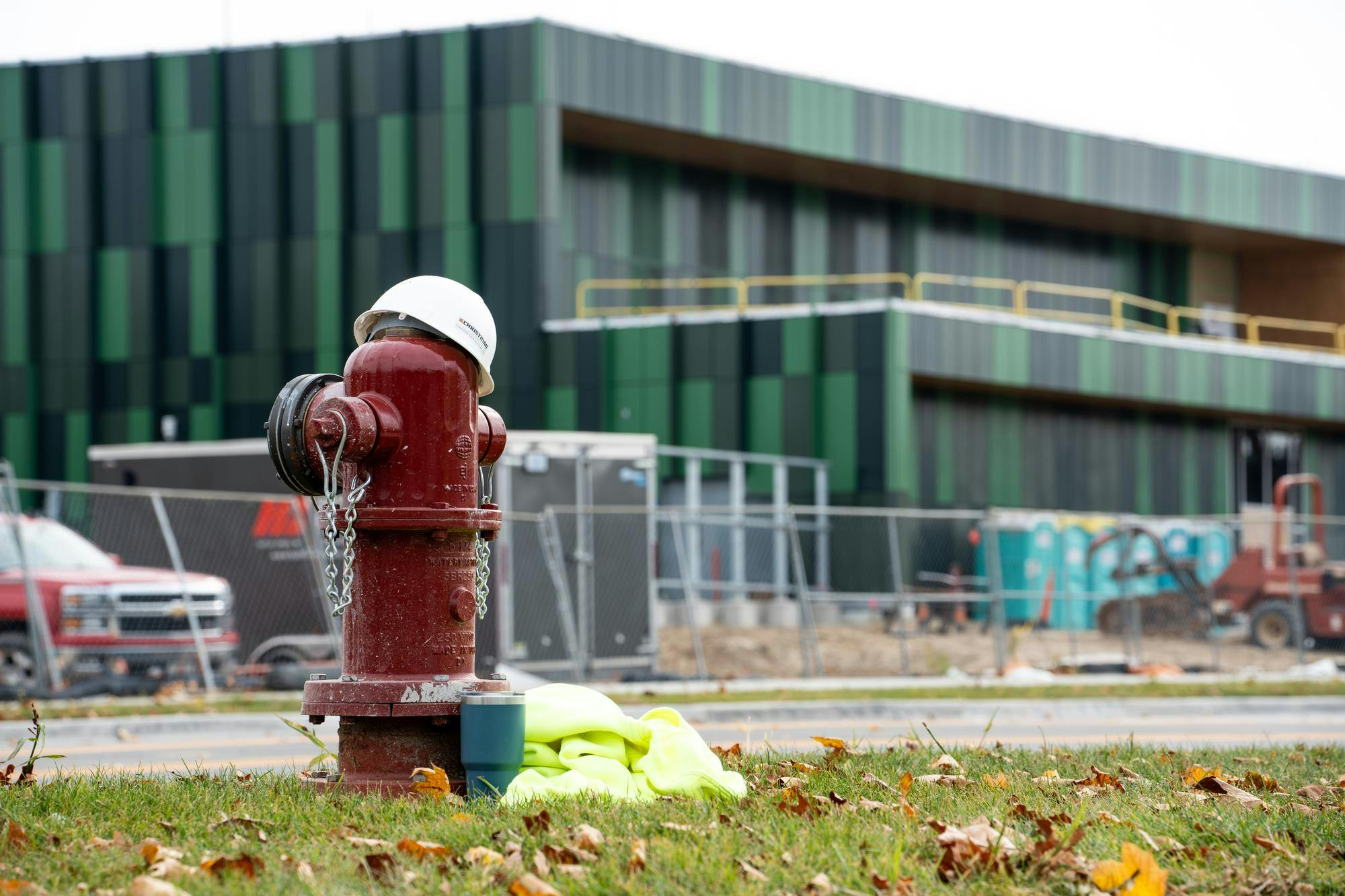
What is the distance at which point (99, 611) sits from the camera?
666 inches

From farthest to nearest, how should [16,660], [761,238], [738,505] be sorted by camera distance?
[761,238], [738,505], [16,660]

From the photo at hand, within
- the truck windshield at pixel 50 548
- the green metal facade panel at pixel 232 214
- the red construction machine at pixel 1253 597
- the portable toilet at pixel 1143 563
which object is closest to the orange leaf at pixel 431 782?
the truck windshield at pixel 50 548

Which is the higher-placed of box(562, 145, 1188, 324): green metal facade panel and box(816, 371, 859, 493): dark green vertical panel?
box(562, 145, 1188, 324): green metal facade panel

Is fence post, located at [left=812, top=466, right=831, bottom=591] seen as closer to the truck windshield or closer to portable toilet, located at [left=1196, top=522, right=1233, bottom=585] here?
portable toilet, located at [left=1196, top=522, right=1233, bottom=585]

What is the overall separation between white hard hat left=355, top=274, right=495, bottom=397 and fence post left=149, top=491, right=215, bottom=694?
11.2 meters

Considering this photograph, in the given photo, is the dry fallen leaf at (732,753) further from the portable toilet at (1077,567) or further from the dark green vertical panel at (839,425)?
the dark green vertical panel at (839,425)

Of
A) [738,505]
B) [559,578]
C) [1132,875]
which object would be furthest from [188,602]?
[738,505]

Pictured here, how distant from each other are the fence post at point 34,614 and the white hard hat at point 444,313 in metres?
10.8

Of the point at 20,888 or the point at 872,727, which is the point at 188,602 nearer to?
the point at 872,727

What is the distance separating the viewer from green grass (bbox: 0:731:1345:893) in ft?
14.3

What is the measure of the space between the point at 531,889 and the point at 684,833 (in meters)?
0.81

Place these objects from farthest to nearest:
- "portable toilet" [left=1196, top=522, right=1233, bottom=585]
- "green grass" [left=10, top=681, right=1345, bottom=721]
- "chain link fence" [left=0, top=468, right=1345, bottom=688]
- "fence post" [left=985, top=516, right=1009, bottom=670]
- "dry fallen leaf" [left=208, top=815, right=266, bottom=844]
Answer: "portable toilet" [left=1196, top=522, right=1233, bottom=585]
"fence post" [left=985, top=516, right=1009, bottom=670]
"chain link fence" [left=0, top=468, right=1345, bottom=688]
"green grass" [left=10, top=681, right=1345, bottom=721]
"dry fallen leaf" [left=208, top=815, right=266, bottom=844]

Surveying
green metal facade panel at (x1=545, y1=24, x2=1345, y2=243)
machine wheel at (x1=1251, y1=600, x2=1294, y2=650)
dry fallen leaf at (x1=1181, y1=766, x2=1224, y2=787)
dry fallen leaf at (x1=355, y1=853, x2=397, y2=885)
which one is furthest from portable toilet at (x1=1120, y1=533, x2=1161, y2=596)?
dry fallen leaf at (x1=355, y1=853, x2=397, y2=885)

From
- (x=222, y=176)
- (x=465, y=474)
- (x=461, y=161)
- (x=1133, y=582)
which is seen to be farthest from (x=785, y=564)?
(x=465, y=474)
